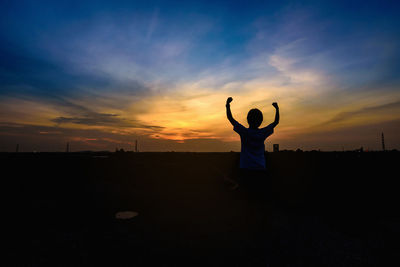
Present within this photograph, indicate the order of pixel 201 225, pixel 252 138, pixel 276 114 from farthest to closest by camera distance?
1. pixel 201 225
2. pixel 276 114
3. pixel 252 138

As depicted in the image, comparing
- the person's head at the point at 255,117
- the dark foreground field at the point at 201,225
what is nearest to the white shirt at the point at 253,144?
the person's head at the point at 255,117

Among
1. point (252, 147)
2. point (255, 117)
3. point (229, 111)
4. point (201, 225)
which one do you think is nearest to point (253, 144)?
point (252, 147)

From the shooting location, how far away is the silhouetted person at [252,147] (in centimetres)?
317

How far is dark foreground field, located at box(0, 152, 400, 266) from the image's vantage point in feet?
9.37

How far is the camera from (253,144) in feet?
10.6

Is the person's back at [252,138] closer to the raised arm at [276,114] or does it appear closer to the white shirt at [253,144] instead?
the white shirt at [253,144]

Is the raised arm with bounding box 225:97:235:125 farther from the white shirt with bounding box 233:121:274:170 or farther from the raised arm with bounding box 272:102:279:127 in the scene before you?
the raised arm with bounding box 272:102:279:127

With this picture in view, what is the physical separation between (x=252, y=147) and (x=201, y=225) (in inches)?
75.2

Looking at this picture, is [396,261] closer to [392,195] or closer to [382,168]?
[392,195]

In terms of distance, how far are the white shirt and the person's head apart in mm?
103

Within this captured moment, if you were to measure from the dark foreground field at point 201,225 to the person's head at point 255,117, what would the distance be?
1021 mm

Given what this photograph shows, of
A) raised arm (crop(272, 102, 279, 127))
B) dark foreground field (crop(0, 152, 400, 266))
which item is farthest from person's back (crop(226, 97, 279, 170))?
dark foreground field (crop(0, 152, 400, 266))

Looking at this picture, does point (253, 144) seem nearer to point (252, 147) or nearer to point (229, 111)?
point (252, 147)

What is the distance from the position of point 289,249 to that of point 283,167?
24.2 ft
